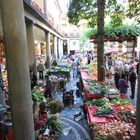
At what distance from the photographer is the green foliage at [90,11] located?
14.7 meters

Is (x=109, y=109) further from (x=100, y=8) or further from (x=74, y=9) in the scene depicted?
(x=74, y=9)

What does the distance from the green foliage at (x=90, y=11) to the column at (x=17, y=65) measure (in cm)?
996

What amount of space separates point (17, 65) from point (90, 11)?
10832 mm

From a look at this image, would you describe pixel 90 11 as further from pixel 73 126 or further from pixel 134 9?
pixel 73 126

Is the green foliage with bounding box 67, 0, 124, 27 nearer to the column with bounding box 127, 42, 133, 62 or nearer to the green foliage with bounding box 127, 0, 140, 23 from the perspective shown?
the green foliage with bounding box 127, 0, 140, 23

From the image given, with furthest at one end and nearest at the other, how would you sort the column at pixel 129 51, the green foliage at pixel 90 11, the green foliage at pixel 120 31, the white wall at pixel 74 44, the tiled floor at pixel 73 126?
the white wall at pixel 74 44 → the column at pixel 129 51 → the green foliage at pixel 120 31 → the green foliage at pixel 90 11 → the tiled floor at pixel 73 126

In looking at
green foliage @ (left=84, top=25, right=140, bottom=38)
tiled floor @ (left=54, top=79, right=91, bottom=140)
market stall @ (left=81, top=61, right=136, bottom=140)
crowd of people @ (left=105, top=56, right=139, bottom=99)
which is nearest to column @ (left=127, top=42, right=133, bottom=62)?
green foliage @ (left=84, top=25, right=140, bottom=38)

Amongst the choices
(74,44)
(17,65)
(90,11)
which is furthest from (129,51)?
(74,44)

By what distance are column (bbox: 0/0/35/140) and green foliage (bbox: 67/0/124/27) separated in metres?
9.96

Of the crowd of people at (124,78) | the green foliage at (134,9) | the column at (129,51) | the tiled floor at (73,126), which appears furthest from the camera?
the column at (129,51)

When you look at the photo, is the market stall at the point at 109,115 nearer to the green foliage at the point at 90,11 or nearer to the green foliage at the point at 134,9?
the green foliage at the point at 134,9

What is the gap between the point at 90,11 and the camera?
15.2 m

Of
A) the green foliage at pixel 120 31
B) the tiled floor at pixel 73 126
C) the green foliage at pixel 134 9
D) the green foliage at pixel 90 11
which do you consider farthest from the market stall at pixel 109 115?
the green foliage at pixel 120 31

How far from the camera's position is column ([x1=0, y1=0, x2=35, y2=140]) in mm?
5070
